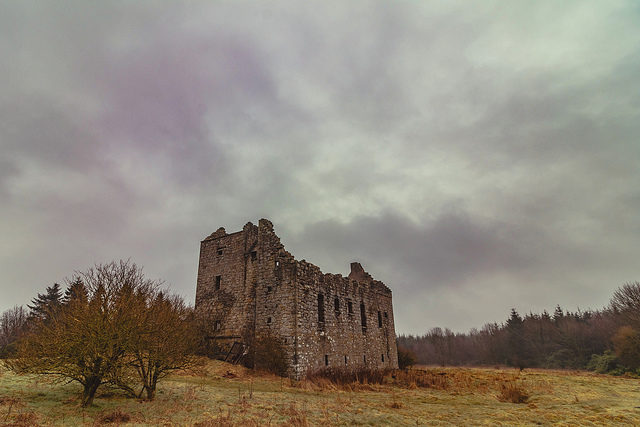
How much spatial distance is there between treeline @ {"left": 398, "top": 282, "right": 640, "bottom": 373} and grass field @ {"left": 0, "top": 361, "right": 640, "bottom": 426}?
25.3 metres

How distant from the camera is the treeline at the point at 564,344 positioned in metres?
38.2

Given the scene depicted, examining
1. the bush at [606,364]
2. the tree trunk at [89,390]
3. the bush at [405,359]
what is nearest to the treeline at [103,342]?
the tree trunk at [89,390]

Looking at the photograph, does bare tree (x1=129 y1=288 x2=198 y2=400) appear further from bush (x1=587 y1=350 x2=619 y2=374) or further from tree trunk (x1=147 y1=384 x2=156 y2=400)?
bush (x1=587 y1=350 x2=619 y2=374)

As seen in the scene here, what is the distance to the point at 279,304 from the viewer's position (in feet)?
74.5

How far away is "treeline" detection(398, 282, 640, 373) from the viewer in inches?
1502

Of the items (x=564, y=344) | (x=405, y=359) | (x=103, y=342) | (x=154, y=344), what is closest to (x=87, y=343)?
(x=103, y=342)

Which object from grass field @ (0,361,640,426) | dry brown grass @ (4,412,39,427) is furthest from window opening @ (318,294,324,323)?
dry brown grass @ (4,412,39,427)

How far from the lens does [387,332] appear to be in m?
32.7

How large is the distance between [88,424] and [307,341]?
1458 centimetres

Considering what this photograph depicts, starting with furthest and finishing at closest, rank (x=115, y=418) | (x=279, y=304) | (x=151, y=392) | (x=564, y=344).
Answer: (x=564, y=344), (x=279, y=304), (x=151, y=392), (x=115, y=418)

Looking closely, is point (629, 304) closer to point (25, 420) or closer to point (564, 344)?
point (564, 344)

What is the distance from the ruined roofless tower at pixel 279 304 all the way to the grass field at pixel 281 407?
3568mm

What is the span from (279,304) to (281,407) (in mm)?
10381

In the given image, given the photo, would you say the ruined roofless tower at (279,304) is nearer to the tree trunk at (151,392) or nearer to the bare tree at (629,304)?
the tree trunk at (151,392)
